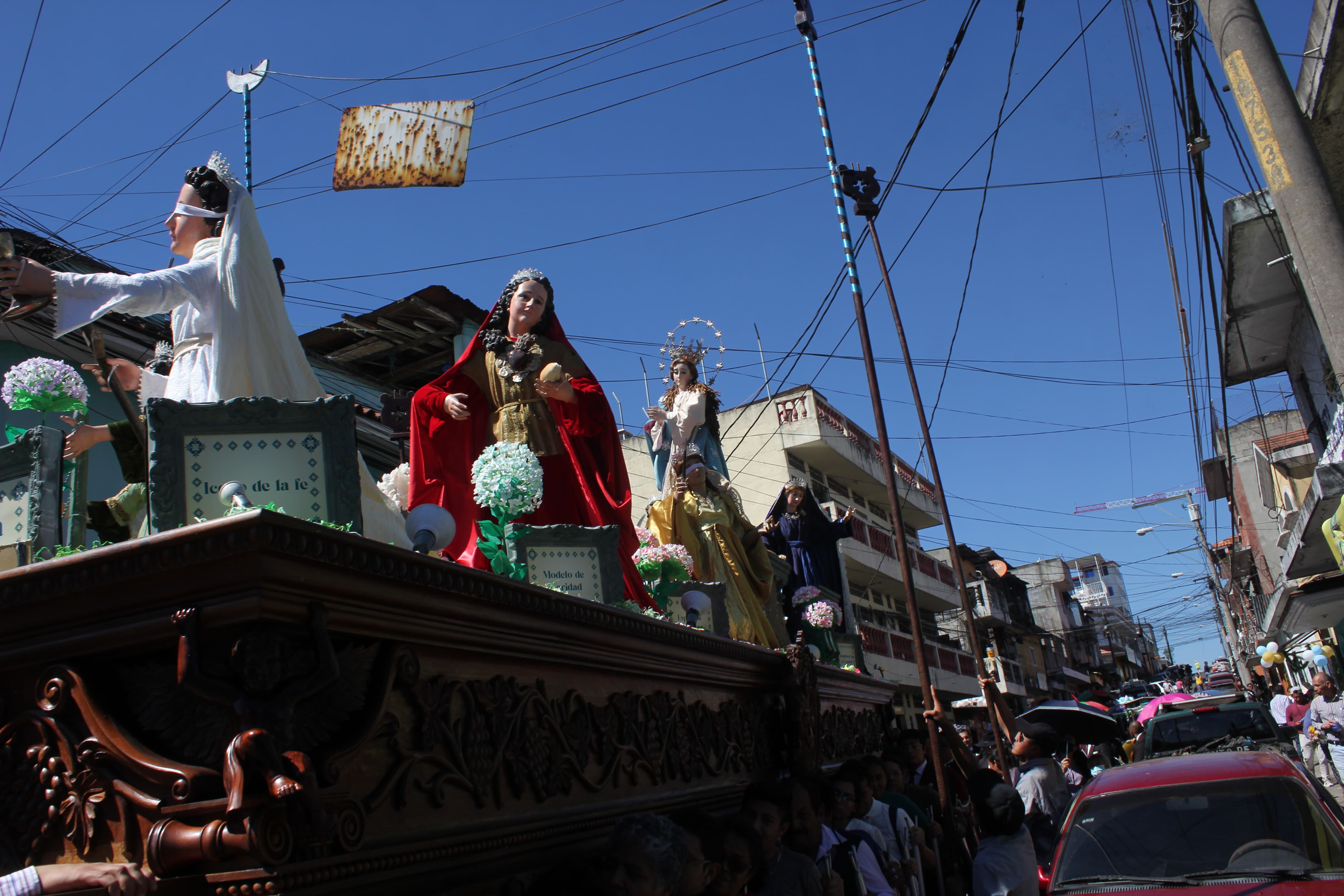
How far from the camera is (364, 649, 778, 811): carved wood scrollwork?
8.05 feet

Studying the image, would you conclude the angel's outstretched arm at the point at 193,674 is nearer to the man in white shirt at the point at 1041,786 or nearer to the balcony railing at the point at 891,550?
the man in white shirt at the point at 1041,786

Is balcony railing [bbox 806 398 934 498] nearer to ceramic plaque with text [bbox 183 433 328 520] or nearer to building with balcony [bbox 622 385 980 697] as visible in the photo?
building with balcony [bbox 622 385 980 697]

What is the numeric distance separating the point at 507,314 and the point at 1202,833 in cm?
450

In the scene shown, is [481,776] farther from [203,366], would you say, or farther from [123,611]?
[203,366]

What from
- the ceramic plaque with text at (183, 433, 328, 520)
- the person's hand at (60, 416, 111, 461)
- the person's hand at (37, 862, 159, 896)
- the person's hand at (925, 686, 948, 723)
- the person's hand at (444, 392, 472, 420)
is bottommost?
the person's hand at (37, 862, 159, 896)

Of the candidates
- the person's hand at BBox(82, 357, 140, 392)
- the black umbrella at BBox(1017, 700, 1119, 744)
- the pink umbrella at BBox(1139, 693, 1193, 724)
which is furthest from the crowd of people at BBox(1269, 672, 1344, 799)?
the person's hand at BBox(82, 357, 140, 392)

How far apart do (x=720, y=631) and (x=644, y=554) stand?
686 mm

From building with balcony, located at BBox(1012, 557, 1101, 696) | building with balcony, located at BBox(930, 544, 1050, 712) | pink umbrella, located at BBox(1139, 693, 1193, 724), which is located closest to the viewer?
pink umbrella, located at BBox(1139, 693, 1193, 724)

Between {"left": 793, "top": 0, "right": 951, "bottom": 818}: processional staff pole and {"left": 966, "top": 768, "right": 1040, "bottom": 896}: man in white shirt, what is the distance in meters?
1.71

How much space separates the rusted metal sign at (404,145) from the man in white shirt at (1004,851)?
20.3 ft

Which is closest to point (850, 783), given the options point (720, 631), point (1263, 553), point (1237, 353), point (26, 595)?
point (720, 631)

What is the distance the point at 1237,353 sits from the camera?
52.4 ft

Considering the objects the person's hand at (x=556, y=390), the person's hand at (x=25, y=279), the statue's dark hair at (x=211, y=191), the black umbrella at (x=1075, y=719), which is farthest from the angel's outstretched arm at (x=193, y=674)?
the black umbrella at (x=1075, y=719)

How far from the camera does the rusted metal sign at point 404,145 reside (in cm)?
832
